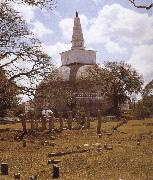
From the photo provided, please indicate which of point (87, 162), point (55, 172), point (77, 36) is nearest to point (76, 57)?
point (77, 36)

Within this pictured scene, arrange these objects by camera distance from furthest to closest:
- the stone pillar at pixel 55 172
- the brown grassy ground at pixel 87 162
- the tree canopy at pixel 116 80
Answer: the tree canopy at pixel 116 80
the brown grassy ground at pixel 87 162
the stone pillar at pixel 55 172

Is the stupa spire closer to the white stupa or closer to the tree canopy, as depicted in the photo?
the white stupa

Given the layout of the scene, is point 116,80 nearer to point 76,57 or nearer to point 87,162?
point 76,57

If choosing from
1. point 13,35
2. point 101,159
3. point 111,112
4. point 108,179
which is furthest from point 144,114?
point 108,179

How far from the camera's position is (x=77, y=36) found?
77562 mm

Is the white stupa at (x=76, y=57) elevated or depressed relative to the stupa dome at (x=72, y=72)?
elevated

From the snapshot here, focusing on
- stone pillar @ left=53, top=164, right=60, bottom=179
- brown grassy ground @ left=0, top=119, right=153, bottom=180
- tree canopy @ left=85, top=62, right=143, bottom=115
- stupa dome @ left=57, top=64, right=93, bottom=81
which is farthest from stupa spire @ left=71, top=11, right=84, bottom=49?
stone pillar @ left=53, top=164, right=60, bottom=179

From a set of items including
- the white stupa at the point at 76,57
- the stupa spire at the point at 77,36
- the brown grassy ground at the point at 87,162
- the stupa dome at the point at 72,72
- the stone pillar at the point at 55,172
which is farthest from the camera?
the stupa spire at the point at 77,36

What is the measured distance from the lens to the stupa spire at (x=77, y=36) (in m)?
75.2

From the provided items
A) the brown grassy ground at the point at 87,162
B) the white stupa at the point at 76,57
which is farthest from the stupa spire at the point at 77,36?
the brown grassy ground at the point at 87,162

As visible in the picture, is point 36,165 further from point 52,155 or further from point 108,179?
point 108,179

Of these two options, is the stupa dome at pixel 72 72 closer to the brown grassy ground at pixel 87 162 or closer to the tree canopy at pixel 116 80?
the tree canopy at pixel 116 80

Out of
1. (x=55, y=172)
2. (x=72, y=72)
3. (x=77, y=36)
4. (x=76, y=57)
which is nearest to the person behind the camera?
(x=55, y=172)

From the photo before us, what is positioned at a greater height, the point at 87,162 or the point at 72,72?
the point at 72,72
